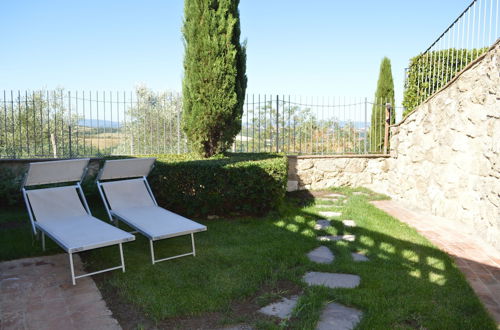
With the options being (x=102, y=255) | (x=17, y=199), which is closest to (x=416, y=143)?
(x=102, y=255)

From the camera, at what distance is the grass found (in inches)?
121

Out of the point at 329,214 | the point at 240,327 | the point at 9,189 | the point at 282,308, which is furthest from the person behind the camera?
the point at 9,189

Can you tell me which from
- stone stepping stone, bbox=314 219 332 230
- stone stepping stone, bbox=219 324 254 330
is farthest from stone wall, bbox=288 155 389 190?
stone stepping stone, bbox=219 324 254 330

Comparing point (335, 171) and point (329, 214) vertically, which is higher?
point (335, 171)

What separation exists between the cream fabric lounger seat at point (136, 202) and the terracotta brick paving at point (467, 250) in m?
2.81

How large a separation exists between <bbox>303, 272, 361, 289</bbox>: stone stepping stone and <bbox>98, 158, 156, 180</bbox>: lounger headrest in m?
2.83

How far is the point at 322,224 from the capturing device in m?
6.06

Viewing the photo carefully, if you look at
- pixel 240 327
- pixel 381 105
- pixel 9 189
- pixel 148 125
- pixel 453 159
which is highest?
pixel 381 105

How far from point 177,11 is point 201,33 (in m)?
0.90

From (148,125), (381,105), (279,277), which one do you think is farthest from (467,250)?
(148,125)

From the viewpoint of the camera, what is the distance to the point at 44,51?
1180 centimetres

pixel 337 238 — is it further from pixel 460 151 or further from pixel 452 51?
pixel 452 51

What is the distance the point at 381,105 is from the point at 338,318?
773 centimetres

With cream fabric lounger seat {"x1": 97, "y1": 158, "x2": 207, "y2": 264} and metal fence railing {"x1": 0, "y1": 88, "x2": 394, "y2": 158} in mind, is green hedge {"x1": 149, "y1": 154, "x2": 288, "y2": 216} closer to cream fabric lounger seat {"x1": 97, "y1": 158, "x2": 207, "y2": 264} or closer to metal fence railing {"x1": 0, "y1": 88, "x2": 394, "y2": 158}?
cream fabric lounger seat {"x1": 97, "y1": 158, "x2": 207, "y2": 264}
